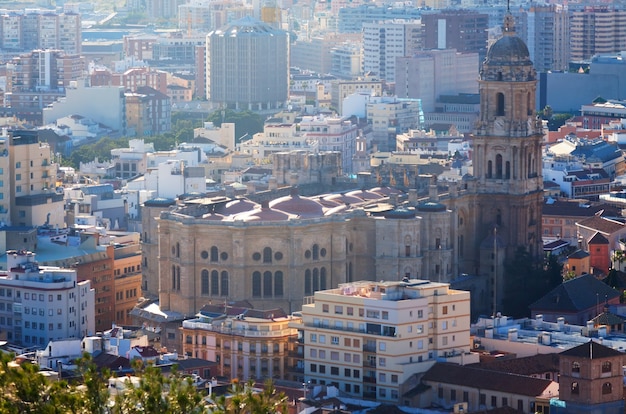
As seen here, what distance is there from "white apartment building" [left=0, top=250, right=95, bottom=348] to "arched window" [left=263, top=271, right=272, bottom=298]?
7212 millimetres

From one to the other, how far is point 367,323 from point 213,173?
73.6 m

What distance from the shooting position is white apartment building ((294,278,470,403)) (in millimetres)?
86750

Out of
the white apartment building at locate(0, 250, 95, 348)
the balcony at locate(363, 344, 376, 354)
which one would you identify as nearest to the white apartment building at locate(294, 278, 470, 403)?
the balcony at locate(363, 344, 376, 354)

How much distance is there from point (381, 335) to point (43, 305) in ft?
50.6

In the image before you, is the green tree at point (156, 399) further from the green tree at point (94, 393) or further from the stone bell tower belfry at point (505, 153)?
the stone bell tower belfry at point (505, 153)

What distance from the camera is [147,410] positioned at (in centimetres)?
6025

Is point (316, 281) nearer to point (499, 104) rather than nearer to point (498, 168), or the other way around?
point (498, 168)

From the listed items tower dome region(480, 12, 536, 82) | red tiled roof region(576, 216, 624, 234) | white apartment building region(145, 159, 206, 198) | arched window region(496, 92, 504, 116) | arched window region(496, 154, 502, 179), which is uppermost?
tower dome region(480, 12, 536, 82)

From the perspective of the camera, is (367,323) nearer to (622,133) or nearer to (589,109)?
(622,133)

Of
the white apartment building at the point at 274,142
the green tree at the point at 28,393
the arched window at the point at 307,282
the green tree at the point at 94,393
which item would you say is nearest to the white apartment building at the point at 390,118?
the white apartment building at the point at 274,142

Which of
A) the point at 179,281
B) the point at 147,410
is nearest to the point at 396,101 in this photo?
the point at 179,281

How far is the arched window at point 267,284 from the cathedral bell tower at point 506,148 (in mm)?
15373

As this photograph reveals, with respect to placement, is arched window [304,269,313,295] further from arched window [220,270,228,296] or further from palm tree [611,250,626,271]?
palm tree [611,250,626,271]

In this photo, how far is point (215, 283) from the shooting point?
10169cm
